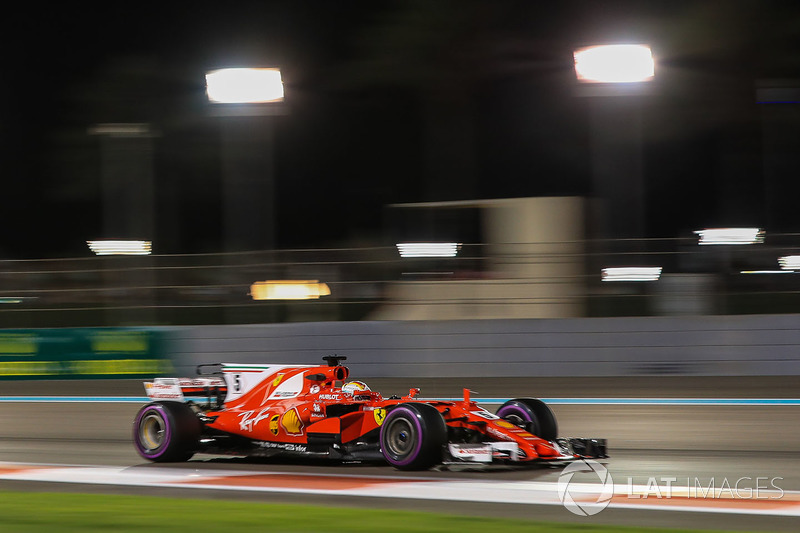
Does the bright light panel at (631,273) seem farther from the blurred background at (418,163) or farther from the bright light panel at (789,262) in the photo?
the bright light panel at (789,262)

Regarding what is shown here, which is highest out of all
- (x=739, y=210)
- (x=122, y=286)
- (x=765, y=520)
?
(x=739, y=210)

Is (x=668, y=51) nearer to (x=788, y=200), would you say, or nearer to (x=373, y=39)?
(x=788, y=200)

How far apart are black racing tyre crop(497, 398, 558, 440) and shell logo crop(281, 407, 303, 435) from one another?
1512mm

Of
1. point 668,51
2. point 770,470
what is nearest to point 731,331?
point 668,51

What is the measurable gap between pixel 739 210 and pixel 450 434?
2243 cm

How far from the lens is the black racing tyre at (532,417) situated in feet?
27.1

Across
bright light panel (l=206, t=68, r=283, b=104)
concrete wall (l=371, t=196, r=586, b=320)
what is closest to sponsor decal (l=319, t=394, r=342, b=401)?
concrete wall (l=371, t=196, r=586, b=320)

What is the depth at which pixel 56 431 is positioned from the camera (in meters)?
12.1

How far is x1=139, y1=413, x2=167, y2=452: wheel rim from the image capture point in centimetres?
917

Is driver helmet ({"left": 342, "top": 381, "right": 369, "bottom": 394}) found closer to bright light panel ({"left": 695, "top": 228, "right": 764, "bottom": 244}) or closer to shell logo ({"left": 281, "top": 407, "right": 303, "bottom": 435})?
shell logo ({"left": 281, "top": 407, "right": 303, "bottom": 435})

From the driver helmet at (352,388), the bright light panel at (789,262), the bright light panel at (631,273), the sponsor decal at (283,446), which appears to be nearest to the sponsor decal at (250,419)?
the sponsor decal at (283,446)

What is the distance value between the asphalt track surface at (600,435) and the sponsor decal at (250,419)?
1.02 feet

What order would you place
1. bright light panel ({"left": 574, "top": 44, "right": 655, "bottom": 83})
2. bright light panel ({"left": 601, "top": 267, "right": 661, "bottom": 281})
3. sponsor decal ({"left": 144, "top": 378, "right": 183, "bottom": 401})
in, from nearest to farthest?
1. sponsor decal ({"left": 144, "top": 378, "right": 183, "bottom": 401})
2. bright light panel ({"left": 601, "top": 267, "right": 661, "bottom": 281})
3. bright light panel ({"left": 574, "top": 44, "right": 655, "bottom": 83})

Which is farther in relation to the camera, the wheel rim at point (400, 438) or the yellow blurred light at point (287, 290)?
the yellow blurred light at point (287, 290)
